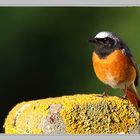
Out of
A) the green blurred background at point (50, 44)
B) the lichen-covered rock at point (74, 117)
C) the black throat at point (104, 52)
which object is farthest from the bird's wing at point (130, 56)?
the lichen-covered rock at point (74, 117)

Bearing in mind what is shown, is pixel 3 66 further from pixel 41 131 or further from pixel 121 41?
pixel 41 131

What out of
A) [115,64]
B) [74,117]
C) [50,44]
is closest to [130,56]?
Answer: [115,64]

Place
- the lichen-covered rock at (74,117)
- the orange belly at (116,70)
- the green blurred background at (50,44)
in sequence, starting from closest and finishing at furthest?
the lichen-covered rock at (74,117)
the orange belly at (116,70)
the green blurred background at (50,44)

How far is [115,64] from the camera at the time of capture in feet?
14.5

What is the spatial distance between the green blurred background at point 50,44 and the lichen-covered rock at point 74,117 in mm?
1782

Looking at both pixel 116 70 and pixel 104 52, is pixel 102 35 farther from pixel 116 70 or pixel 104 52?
pixel 116 70

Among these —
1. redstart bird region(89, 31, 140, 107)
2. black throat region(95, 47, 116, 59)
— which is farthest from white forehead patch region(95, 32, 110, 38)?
black throat region(95, 47, 116, 59)

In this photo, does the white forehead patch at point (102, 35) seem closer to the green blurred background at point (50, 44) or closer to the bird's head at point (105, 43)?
the bird's head at point (105, 43)

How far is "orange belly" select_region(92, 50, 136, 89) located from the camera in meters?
4.41

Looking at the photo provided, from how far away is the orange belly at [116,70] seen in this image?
14.5 ft

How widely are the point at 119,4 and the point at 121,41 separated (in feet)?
1.63

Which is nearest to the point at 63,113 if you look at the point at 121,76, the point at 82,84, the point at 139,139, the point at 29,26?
the point at 139,139

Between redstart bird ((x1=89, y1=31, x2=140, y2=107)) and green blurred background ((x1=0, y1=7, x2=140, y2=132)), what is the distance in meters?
0.37

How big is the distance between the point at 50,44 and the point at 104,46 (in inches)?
32.6
